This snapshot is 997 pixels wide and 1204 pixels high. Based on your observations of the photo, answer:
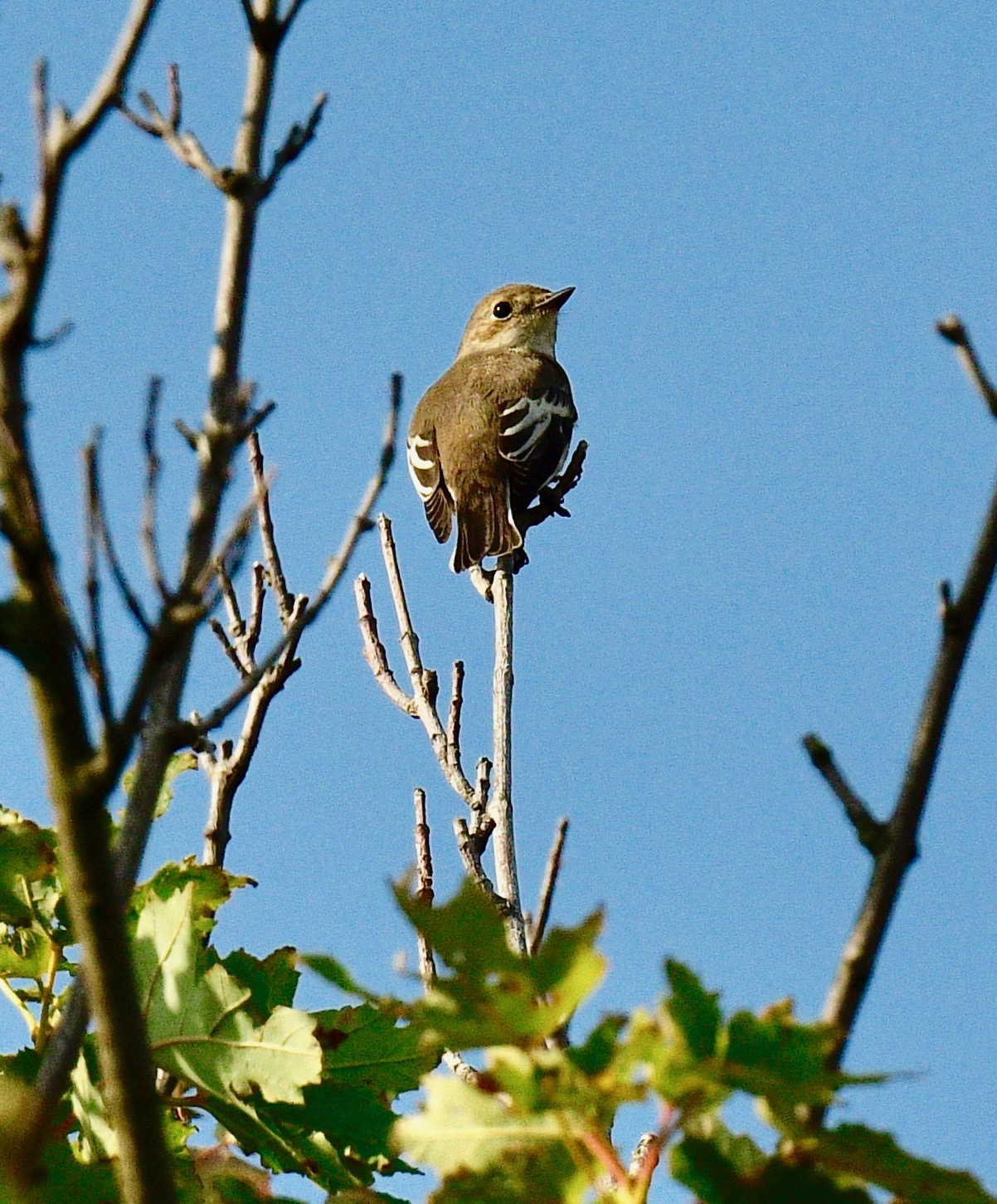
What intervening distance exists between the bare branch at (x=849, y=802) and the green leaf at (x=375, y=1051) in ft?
3.95

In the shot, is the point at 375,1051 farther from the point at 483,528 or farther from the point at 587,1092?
the point at 483,528

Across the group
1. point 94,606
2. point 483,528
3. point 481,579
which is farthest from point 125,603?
point 483,528

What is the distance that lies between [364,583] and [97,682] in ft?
13.8

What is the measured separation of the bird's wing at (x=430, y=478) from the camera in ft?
33.8

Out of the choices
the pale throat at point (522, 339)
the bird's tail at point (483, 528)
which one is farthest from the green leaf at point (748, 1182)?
the pale throat at point (522, 339)

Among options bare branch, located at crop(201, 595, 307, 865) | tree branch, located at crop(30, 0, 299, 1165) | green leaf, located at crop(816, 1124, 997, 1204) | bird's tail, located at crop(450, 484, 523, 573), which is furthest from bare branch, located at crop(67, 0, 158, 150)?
bird's tail, located at crop(450, 484, 523, 573)

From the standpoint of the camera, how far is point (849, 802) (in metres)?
1.63

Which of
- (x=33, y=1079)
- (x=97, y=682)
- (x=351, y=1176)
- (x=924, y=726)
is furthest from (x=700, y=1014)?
(x=33, y=1079)

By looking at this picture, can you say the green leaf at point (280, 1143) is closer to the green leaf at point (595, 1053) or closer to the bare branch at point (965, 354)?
the green leaf at point (595, 1053)

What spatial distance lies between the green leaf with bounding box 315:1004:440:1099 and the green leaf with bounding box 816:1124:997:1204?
1.24 m

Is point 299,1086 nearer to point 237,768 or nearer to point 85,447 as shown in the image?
point 85,447

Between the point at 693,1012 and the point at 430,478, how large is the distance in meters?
9.37

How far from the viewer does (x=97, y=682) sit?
154 centimetres

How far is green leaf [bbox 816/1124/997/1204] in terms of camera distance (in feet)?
4.92
